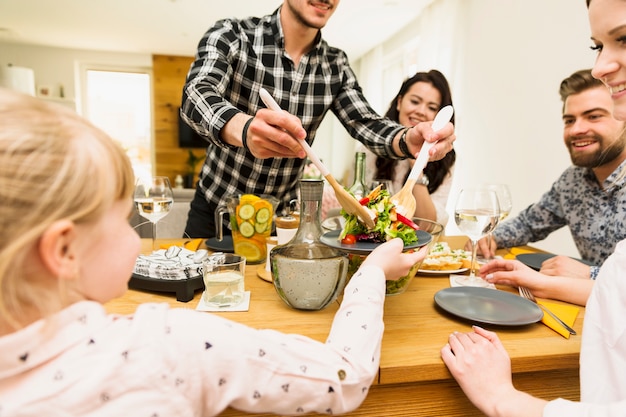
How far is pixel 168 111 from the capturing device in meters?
7.49

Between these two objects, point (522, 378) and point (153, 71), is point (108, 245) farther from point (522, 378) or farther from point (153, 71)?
point (153, 71)

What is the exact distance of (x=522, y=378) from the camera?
2.53ft

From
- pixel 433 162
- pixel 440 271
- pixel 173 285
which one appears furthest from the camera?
pixel 433 162

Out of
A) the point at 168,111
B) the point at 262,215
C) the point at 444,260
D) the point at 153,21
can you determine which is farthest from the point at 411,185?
the point at 168,111

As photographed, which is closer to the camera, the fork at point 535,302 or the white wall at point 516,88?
the fork at point 535,302

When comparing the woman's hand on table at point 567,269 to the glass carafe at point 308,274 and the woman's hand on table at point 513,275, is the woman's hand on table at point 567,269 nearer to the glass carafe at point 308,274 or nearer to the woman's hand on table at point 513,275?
the woman's hand on table at point 513,275

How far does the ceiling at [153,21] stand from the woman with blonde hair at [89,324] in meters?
4.40

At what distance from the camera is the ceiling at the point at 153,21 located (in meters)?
4.58

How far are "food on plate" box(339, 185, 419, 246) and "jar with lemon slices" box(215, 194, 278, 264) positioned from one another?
32 centimetres

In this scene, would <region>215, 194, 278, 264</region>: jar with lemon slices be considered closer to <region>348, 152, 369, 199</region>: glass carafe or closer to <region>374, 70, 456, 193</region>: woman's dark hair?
<region>348, 152, 369, 199</region>: glass carafe

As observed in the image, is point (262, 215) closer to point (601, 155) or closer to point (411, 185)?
point (411, 185)

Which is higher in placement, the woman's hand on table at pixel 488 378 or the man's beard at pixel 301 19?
the man's beard at pixel 301 19

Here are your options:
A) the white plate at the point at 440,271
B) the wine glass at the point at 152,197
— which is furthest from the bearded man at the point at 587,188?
the wine glass at the point at 152,197

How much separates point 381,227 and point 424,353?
0.89ft
